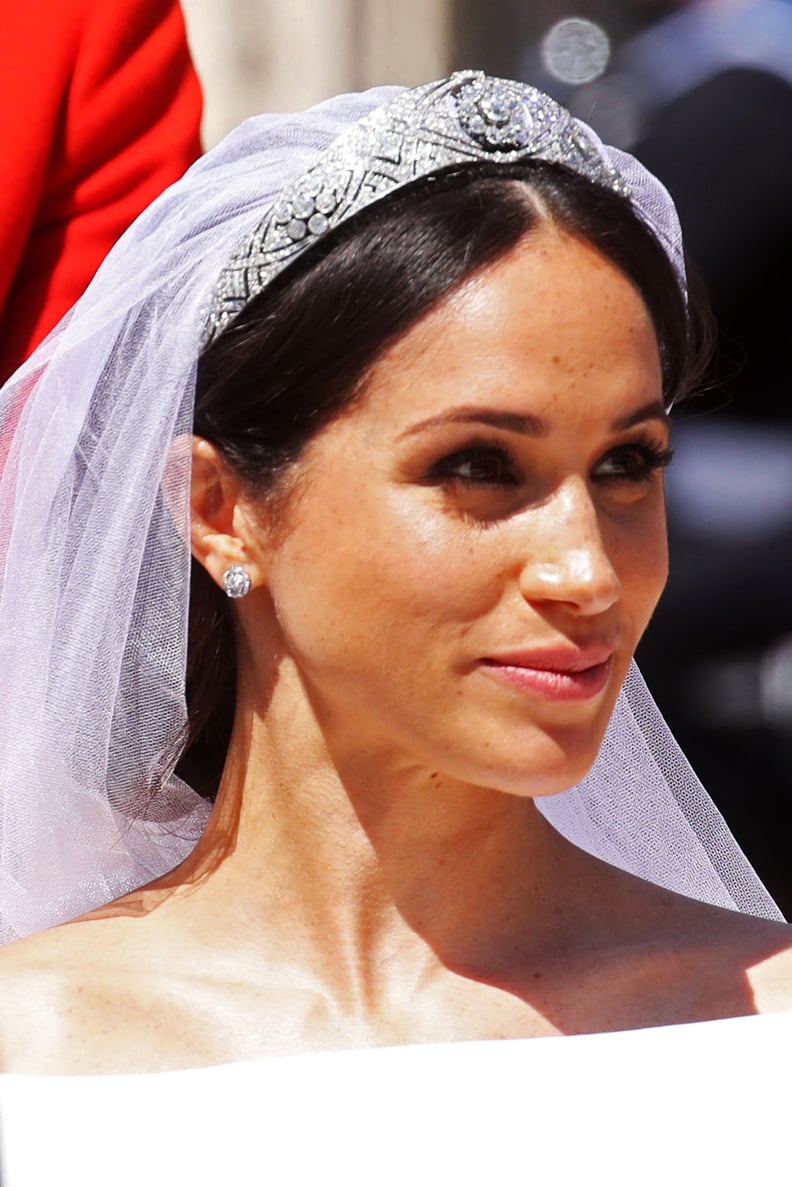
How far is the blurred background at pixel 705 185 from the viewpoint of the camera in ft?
9.32

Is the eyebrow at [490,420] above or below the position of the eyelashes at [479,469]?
above

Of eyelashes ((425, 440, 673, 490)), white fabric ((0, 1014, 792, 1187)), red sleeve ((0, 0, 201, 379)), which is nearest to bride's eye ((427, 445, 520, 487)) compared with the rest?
eyelashes ((425, 440, 673, 490))

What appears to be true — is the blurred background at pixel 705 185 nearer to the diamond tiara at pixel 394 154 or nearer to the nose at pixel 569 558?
the diamond tiara at pixel 394 154

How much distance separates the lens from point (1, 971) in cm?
193

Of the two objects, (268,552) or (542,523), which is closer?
(542,523)

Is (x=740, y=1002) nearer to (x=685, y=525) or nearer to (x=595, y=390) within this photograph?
(x=595, y=390)

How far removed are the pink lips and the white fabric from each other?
0.36 metres

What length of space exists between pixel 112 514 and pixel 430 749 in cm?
47

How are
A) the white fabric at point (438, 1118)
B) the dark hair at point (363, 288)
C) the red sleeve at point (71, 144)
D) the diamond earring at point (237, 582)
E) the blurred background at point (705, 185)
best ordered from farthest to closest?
the blurred background at point (705, 185), the red sleeve at point (71, 144), the diamond earring at point (237, 582), the dark hair at point (363, 288), the white fabric at point (438, 1118)

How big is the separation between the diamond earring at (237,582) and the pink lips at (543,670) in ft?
1.05

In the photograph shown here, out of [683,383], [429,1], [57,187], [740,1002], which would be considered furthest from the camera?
[429,1]

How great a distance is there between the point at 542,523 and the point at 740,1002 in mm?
578

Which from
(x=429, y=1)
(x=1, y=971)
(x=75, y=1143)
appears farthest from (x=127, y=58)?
(x=75, y=1143)

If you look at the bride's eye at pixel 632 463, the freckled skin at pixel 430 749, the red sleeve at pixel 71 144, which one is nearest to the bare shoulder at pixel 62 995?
Result: the freckled skin at pixel 430 749
